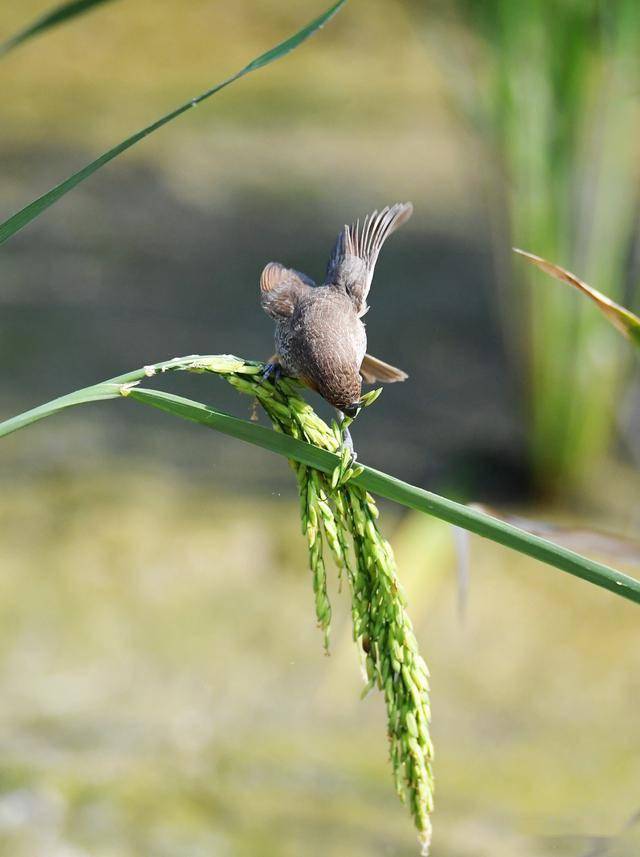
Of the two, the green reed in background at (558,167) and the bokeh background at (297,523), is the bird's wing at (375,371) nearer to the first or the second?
the bokeh background at (297,523)

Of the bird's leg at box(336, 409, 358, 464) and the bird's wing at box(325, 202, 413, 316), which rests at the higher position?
the bird's wing at box(325, 202, 413, 316)

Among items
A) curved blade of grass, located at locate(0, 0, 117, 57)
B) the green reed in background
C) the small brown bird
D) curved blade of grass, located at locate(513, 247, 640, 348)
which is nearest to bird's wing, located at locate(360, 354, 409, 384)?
the small brown bird

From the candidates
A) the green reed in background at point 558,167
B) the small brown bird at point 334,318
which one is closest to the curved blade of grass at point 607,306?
the small brown bird at point 334,318

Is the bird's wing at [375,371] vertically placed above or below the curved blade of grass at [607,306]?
above

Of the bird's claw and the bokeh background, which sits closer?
the bird's claw

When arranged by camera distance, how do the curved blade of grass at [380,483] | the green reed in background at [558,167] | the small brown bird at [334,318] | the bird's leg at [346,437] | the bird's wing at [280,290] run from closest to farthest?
the curved blade of grass at [380,483] → the bird's leg at [346,437] → the small brown bird at [334,318] → the bird's wing at [280,290] → the green reed in background at [558,167]

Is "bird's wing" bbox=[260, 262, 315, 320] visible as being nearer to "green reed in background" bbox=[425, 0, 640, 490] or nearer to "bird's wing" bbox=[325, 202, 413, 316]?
"bird's wing" bbox=[325, 202, 413, 316]

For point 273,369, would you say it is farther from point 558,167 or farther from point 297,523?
point 297,523

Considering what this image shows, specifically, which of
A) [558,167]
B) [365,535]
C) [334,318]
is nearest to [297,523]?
[558,167]
